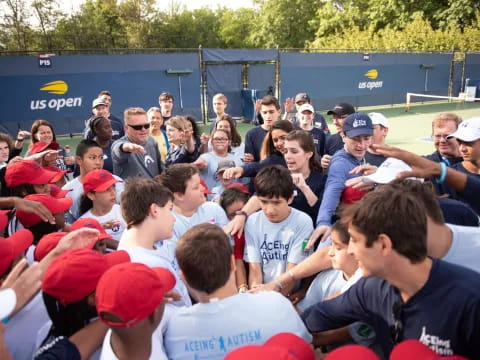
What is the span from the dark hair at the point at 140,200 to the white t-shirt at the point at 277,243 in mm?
854

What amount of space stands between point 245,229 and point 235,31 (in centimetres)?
6442

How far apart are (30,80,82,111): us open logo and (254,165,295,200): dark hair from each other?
41.3 ft

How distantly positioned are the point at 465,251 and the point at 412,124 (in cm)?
1583

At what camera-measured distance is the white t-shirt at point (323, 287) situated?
106 inches

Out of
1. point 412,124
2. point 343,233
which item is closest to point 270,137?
point 343,233

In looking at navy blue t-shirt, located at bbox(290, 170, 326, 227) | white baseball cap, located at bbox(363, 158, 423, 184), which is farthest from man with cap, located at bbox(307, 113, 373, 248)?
white baseball cap, located at bbox(363, 158, 423, 184)

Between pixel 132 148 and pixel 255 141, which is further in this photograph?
pixel 255 141

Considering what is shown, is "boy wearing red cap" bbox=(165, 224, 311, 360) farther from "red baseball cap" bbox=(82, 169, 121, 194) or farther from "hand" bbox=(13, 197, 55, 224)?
"red baseball cap" bbox=(82, 169, 121, 194)

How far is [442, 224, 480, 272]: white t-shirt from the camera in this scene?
6.97 feet

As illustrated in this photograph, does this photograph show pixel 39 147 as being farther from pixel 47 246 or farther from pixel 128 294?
pixel 128 294

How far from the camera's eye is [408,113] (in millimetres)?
19875

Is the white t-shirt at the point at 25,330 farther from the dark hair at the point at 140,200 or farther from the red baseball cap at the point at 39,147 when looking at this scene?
the red baseball cap at the point at 39,147

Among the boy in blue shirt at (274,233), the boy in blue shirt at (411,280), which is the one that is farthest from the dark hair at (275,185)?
the boy in blue shirt at (411,280)

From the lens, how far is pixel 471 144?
3455mm
